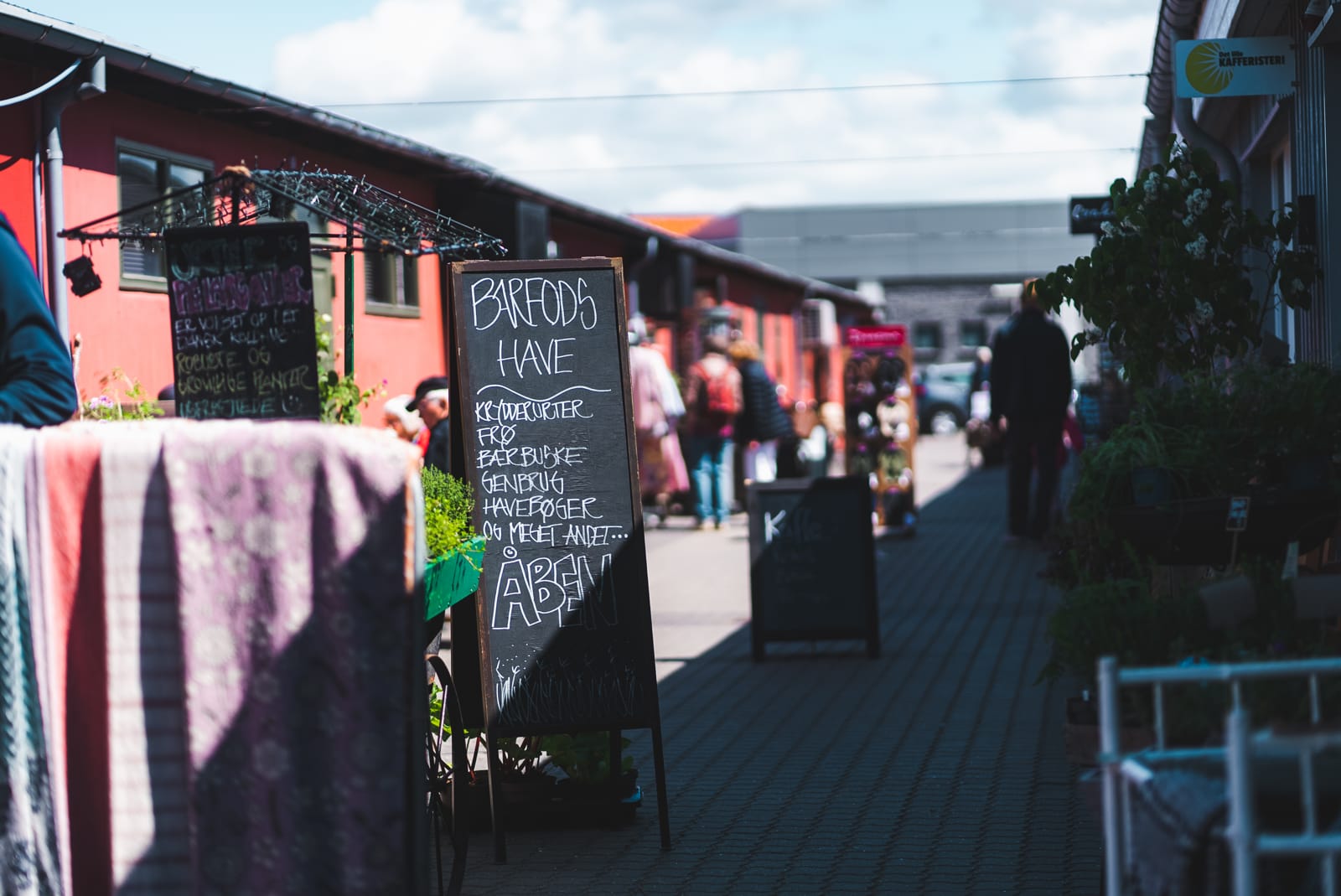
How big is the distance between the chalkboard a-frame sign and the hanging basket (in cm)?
31

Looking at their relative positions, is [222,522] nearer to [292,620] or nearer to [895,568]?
[292,620]

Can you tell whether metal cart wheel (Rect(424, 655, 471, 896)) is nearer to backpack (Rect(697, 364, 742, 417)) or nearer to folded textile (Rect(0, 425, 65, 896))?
folded textile (Rect(0, 425, 65, 896))

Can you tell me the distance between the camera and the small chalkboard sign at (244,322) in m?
4.57

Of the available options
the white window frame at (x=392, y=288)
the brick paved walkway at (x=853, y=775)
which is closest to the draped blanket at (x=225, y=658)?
the brick paved walkway at (x=853, y=775)

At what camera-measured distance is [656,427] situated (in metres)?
16.4

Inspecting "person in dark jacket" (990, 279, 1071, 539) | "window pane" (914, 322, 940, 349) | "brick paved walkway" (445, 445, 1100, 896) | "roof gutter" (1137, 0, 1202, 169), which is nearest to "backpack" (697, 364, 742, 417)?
"person in dark jacket" (990, 279, 1071, 539)

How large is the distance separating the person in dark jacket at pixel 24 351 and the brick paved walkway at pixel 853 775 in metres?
2.06

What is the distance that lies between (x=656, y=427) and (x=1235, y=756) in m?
13.9

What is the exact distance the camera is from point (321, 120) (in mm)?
11875

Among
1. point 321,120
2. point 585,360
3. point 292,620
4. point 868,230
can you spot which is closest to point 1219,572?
point 585,360

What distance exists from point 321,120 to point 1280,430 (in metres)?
8.50

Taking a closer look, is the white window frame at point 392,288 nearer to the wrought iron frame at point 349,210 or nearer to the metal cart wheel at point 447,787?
the wrought iron frame at point 349,210

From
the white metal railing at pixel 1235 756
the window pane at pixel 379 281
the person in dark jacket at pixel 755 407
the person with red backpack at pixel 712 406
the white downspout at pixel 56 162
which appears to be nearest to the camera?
the white metal railing at pixel 1235 756

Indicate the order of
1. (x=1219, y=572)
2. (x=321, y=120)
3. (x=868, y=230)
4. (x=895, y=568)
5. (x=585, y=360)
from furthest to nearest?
(x=868, y=230) → (x=895, y=568) → (x=321, y=120) → (x=585, y=360) → (x=1219, y=572)
